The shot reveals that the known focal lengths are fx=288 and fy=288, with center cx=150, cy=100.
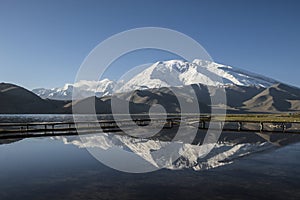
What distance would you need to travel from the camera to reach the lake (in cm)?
1362

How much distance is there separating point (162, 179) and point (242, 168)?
649cm

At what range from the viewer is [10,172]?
18.2 metres

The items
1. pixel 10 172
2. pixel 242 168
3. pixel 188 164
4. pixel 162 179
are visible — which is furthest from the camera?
pixel 188 164

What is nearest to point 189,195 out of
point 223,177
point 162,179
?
point 162,179

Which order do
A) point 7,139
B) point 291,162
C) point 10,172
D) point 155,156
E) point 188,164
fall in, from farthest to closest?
point 7,139, point 155,156, point 291,162, point 188,164, point 10,172

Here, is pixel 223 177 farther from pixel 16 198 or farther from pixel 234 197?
pixel 16 198

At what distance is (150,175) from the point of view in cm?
1756

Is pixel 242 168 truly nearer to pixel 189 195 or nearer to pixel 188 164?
pixel 188 164

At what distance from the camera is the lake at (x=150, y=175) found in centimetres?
1362

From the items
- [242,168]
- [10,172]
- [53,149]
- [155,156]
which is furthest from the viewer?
[53,149]

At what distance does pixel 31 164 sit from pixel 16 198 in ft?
29.6

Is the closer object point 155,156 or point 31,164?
point 31,164

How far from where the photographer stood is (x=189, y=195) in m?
13.3

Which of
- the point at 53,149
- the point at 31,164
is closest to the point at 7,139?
the point at 53,149
